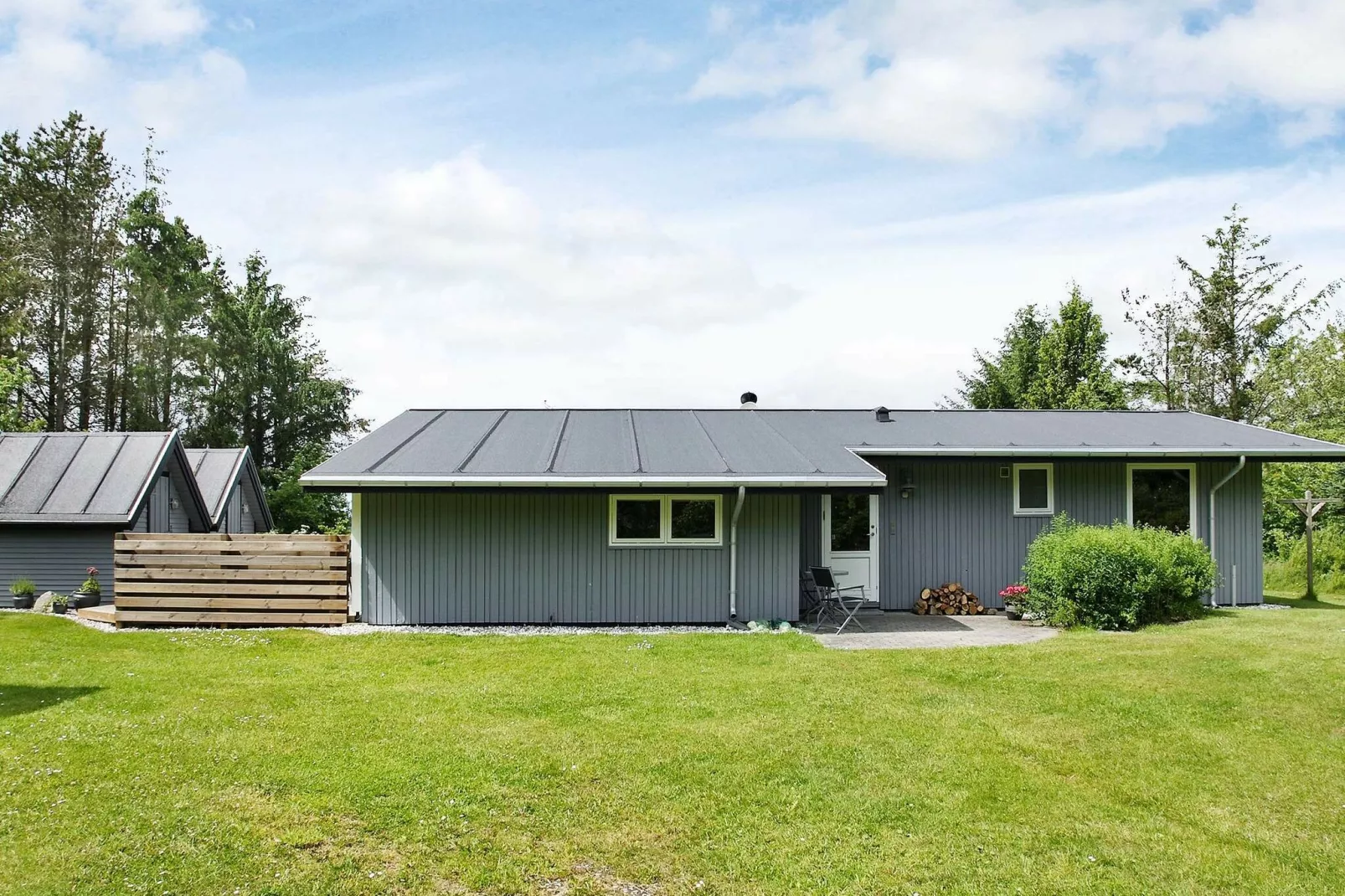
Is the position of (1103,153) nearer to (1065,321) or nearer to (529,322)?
(529,322)

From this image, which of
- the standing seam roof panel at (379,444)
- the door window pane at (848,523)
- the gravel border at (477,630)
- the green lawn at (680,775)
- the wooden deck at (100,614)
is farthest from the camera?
the door window pane at (848,523)

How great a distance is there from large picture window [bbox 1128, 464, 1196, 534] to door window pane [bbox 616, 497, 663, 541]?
7144 mm

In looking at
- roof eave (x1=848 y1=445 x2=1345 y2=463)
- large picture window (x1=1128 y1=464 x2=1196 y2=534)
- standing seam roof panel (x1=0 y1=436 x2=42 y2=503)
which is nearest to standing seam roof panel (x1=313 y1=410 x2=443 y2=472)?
roof eave (x1=848 y1=445 x2=1345 y2=463)

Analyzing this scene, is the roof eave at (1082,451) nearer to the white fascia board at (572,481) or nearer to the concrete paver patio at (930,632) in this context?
the white fascia board at (572,481)

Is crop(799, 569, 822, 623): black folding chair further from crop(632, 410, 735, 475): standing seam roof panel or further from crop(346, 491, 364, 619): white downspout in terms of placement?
crop(346, 491, 364, 619): white downspout

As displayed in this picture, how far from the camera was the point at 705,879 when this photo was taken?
3613 mm

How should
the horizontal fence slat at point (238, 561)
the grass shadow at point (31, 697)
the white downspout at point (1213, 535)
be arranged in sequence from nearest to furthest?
1. the grass shadow at point (31, 697)
2. the horizontal fence slat at point (238, 561)
3. the white downspout at point (1213, 535)

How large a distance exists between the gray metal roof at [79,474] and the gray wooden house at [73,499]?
0.05 ft

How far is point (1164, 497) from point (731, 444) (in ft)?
21.4

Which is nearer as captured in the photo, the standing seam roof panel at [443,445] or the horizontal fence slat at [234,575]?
the standing seam roof panel at [443,445]

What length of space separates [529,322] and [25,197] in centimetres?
1485

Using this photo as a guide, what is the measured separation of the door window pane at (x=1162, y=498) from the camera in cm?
1246

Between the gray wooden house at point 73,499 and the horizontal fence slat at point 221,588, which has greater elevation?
the gray wooden house at point 73,499


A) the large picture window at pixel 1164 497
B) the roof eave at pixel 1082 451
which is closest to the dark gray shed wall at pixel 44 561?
the roof eave at pixel 1082 451
